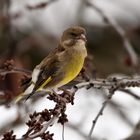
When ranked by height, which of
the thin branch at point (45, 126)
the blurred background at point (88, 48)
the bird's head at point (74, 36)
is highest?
the blurred background at point (88, 48)

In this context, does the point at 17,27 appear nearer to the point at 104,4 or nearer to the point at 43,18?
the point at 43,18

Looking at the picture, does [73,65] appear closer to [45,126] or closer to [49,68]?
[49,68]

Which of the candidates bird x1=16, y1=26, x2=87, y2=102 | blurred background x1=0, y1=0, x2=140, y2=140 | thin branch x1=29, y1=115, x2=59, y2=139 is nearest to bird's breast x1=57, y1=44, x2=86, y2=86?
bird x1=16, y1=26, x2=87, y2=102

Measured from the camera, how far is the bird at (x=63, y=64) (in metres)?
5.22

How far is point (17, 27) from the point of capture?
10078 millimetres

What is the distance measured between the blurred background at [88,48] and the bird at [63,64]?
2.28 m

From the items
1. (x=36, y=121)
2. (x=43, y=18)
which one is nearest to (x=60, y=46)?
(x=36, y=121)

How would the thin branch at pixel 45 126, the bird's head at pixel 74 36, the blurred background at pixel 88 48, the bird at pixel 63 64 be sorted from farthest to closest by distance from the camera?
1. the blurred background at pixel 88 48
2. the bird's head at pixel 74 36
3. the bird at pixel 63 64
4. the thin branch at pixel 45 126

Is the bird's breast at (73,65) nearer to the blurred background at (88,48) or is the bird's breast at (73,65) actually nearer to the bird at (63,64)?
the bird at (63,64)

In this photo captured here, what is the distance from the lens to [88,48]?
9.68m

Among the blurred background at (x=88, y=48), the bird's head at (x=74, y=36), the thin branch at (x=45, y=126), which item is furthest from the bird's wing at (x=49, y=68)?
the blurred background at (x=88, y=48)

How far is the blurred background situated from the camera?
8.59 m

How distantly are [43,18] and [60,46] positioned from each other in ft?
19.7

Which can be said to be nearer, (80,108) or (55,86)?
(55,86)
